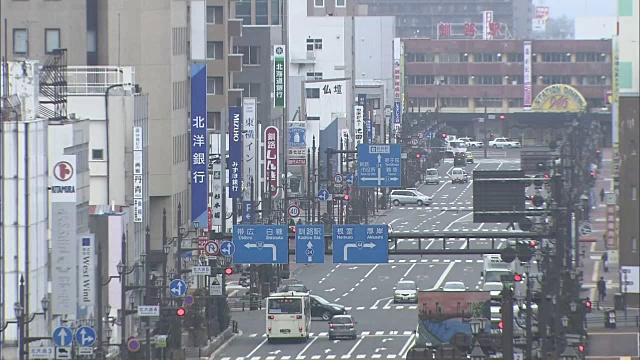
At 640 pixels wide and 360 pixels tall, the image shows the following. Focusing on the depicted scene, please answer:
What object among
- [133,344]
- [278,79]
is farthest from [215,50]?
[133,344]

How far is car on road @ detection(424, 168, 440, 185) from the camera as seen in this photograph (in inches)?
5487

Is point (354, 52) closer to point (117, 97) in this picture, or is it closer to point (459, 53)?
point (459, 53)

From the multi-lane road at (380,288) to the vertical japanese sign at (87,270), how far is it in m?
13.5

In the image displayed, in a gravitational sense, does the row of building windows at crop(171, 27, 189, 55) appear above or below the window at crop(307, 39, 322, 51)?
below

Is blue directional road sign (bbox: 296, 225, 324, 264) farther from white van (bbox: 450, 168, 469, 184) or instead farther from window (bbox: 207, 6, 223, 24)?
white van (bbox: 450, 168, 469, 184)

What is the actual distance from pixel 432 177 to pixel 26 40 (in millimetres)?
72478

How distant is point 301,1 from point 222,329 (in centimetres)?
9435

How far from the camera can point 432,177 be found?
459 ft

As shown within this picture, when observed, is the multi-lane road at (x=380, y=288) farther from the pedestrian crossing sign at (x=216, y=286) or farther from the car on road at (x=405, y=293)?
the pedestrian crossing sign at (x=216, y=286)

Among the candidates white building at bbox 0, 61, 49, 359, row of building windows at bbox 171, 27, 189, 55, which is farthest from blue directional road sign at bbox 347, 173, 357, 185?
white building at bbox 0, 61, 49, 359

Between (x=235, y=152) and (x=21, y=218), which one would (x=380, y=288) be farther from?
(x=21, y=218)

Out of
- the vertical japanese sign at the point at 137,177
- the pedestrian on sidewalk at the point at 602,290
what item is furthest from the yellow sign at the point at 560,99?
the vertical japanese sign at the point at 137,177

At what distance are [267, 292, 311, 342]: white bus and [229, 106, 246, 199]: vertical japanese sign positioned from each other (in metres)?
12.5

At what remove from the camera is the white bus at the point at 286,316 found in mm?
65562
